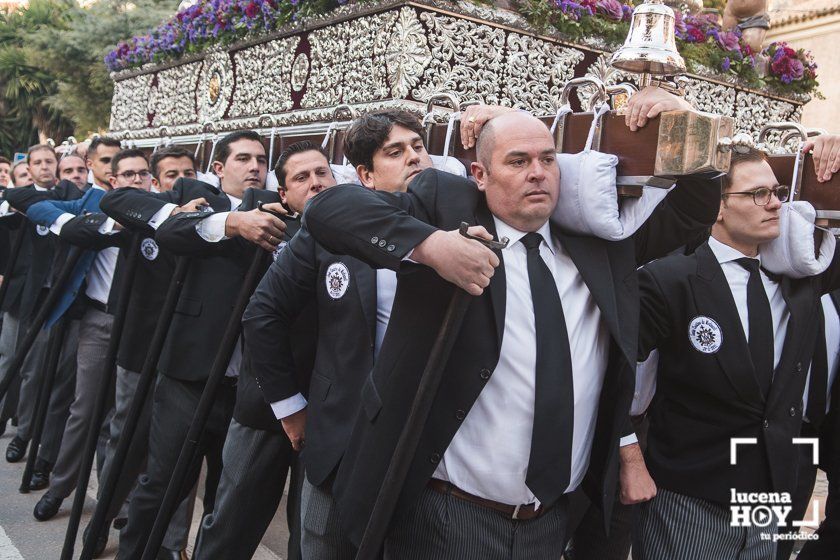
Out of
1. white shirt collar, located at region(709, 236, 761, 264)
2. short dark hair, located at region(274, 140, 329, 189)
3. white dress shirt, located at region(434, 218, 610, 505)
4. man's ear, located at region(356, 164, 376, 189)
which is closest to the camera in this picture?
white dress shirt, located at region(434, 218, 610, 505)

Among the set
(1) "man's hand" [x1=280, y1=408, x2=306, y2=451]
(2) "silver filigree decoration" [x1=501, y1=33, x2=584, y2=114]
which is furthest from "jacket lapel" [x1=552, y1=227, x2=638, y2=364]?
(2) "silver filigree decoration" [x1=501, y1=33, x2=584, y2=114]

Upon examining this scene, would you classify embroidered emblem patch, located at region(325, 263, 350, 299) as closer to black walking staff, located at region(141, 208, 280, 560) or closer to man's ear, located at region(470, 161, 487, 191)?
black walking staff, located at region(141, 208, 280, 560)

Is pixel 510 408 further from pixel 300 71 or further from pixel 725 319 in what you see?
pixel 300 71

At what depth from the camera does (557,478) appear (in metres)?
2.46

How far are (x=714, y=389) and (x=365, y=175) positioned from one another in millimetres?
1615

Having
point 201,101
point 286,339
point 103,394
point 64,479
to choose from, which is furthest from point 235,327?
point 201,101

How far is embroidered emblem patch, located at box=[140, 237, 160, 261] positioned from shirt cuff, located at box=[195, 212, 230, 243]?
1010 mm

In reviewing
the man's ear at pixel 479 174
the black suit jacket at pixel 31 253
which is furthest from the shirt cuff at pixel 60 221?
the man's ear at pixel 479 174

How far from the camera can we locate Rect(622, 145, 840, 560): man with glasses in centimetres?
308

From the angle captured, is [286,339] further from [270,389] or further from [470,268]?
[470,268]

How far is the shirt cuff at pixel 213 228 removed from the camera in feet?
12.5

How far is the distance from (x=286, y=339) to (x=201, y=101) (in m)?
4.63

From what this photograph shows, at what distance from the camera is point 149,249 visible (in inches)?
189

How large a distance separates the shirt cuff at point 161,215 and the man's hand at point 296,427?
1.39 meters
